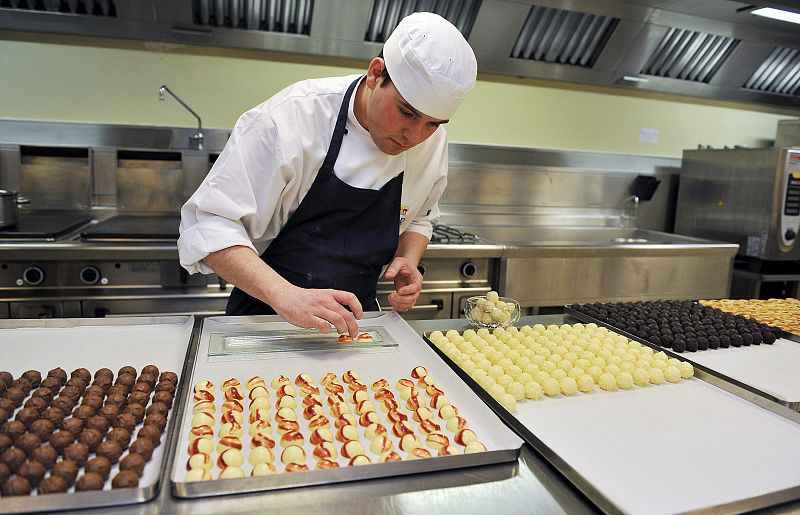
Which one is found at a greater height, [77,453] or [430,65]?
[430,65]

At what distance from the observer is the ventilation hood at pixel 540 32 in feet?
9.98

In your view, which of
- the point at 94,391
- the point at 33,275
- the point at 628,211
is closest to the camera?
the point at 94,391

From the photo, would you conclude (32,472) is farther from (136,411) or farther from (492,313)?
(492,313)

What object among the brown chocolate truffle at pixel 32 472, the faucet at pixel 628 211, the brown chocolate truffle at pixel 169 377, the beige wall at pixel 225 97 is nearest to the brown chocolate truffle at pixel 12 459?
the brown chocolate truffle at pixel 32 472

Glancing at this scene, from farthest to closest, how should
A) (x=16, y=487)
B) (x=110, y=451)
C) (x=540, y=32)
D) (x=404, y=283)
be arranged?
(x=540, y=32) → (x=404, y=283) → (x=110, y=451) → (x=16, y=487)

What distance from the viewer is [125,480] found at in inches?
32.5

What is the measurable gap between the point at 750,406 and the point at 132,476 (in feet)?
4.24

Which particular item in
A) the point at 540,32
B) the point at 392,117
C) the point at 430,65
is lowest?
the point at 392,117

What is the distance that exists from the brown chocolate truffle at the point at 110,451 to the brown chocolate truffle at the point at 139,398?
17 centimetres

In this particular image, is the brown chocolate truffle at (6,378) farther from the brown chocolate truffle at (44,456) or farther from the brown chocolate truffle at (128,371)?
the brown chocolate truffle at (44,456)

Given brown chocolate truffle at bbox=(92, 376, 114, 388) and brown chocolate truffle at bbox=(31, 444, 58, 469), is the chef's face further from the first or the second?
brown chocolate truffle at bbox=(31, 444, 58, 469)

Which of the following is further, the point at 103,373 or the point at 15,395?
the point at 103,373

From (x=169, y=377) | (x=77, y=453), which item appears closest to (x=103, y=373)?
(x=169, y=377)

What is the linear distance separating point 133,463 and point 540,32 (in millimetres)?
3576
